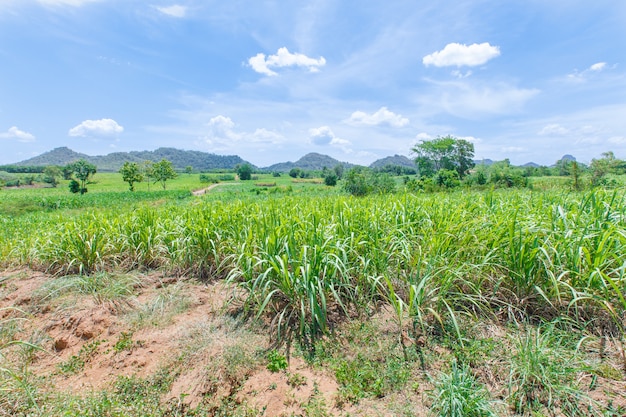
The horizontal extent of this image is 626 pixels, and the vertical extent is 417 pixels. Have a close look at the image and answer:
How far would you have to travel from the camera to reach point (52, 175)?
56688mm

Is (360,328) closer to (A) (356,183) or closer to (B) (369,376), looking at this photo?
(B) (369,376)

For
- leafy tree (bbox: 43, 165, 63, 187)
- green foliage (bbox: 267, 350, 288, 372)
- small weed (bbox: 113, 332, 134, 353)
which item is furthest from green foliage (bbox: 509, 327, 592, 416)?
leafy tree (bbox: 43, 165, 63, 187)

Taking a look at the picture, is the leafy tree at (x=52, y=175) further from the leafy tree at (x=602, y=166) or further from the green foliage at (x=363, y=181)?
the leafy tree at (x=602, y=166)

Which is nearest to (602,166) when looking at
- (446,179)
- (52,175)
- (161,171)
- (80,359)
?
(446,179)

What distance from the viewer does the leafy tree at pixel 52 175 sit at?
56166mm

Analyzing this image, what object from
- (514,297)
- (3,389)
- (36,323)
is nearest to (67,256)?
(36,323)

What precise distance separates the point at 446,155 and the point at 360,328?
67.2 metres

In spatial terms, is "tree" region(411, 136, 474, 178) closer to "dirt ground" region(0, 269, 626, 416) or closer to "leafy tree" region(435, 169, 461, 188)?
"leafy tree" region(435, 169, 461, 188)

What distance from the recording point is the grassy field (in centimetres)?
167

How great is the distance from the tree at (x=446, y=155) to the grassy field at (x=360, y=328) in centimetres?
6147

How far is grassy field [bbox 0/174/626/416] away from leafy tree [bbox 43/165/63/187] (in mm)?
72947

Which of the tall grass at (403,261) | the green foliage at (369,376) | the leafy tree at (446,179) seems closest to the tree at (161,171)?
the leafy tree at (446,179)

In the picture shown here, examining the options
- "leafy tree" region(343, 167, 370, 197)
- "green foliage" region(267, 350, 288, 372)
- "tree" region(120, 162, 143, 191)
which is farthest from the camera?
"tree" region(120, 162, 143, 191)

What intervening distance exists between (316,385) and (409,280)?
4.01 ft
